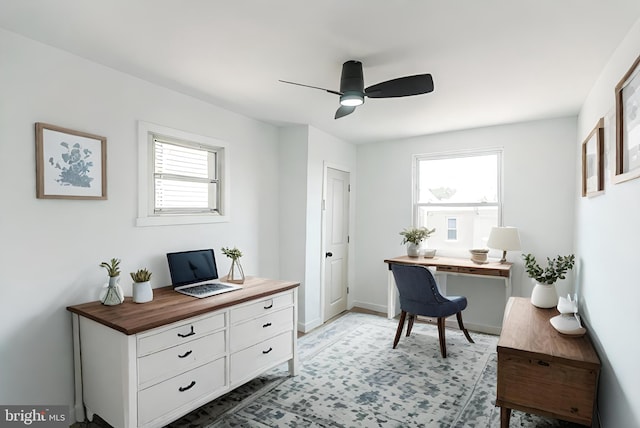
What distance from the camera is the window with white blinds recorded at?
2.92 meters

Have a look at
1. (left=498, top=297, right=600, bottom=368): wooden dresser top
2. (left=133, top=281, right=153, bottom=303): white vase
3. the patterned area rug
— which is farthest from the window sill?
(left=498, top=297, right=600, bottom=368): wooden dresser top

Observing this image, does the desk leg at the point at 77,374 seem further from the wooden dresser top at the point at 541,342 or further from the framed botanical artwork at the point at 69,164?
the wooden dresser top at the point at 541,342

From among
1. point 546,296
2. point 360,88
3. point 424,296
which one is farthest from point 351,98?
point 546,296

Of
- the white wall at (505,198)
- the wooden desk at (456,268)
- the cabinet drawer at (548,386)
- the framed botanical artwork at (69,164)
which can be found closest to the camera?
the cabinet drawer at (548,386)

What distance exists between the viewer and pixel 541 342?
2.10m

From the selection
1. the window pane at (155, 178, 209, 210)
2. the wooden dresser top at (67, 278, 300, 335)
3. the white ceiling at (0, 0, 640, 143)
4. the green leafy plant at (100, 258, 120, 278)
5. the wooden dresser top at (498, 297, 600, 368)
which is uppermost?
the white ceiling at (0, 0, 640, 143)

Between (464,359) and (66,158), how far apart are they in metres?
3.62

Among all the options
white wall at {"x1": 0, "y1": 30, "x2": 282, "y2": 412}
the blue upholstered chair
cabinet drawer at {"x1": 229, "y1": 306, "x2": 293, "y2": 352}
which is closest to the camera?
white wall at {"x1": 0, "y1": 30, "x2": 282, "y2": 412}

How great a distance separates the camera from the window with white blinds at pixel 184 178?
9.57 ft

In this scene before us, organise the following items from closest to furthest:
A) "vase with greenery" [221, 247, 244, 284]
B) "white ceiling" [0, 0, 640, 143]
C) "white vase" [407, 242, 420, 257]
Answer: "white ceiling" [0, 0, 640, 143], "vase with greenery" [221, 247, 244, 284], "white vase" [407, 242, 420, 257]

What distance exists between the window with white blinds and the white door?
159 centimetres

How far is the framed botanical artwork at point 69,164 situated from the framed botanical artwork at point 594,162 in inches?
132

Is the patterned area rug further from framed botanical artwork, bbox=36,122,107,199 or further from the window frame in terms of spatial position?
framed botanical artwork, bbox=36,122,107,199

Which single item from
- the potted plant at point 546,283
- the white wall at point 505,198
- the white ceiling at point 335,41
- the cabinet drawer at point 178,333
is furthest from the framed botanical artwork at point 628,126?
the cabinet drawer at point 178,333
